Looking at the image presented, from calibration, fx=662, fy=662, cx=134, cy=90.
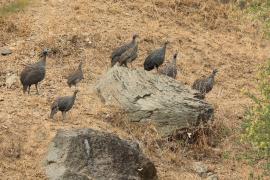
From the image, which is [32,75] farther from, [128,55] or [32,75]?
[128,55]

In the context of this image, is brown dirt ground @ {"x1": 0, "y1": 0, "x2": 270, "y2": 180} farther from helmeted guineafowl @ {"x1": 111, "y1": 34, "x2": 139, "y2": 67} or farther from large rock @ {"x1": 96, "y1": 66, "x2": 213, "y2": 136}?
helmeted guineafowl @ {"x1": 111, "y1": 34, "x2": 139, "y2": 67}

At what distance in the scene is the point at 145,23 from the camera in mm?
25719

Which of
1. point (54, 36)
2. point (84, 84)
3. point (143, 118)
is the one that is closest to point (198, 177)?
point (143, 118)

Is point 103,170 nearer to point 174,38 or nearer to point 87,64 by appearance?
point 87,64

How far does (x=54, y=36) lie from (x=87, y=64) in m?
1.91

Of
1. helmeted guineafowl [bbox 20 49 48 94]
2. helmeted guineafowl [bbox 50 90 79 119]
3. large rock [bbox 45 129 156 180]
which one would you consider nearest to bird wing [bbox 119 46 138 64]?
helmeted guineafowl [bbox 20 49 48 94]

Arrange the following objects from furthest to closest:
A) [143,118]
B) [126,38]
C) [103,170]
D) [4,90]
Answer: [126,38]
[4,90]
[143,118]
[103,170]

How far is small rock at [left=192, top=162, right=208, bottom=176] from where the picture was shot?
55.7 ft

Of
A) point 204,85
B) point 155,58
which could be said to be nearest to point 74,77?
point 155,58

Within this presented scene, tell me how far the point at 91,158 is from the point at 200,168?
3.65 meters

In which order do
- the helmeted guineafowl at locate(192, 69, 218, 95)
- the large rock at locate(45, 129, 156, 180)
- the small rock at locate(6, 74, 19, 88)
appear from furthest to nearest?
the helmeted guineafowl at locate(192, 69, 218, 95), the small rock at locate(6, 74, 19, 88), the large rock at locate(45, 129, 156, 180)

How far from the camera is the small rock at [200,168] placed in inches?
669

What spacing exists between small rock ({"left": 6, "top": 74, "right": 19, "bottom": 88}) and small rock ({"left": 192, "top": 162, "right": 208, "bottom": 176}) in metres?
6.02

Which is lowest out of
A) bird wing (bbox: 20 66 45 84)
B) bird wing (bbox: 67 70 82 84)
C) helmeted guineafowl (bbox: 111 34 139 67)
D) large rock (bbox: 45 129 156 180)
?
large rock (bbox: 45 129 156 180)
